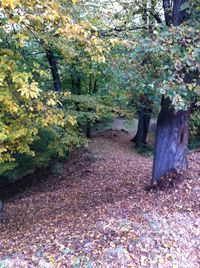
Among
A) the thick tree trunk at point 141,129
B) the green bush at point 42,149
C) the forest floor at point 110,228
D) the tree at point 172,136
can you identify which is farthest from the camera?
the thick tree trunk at point 141,129

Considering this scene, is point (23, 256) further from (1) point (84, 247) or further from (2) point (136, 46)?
(2) point (136, 46)

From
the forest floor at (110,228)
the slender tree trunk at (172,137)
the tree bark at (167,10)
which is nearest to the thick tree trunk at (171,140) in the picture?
the slender tree trunk at (172,137)

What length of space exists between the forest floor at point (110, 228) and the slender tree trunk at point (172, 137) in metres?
0.35

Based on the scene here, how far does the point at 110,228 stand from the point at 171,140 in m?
2.01

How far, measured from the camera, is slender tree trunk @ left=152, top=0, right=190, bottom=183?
5121 millimetres

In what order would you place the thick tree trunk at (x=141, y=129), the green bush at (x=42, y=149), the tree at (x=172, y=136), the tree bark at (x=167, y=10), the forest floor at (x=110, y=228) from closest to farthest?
1. the forest floor at (x=110, y=228)
2. the tree at (x=172, y=136)
3. the tree bark at (x=167, y=10)
4. the green bush at (x=42, y=149)
5. the thick tree trunk at (x=141, y=129)

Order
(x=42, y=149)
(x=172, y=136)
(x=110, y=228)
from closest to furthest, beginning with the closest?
(x=110, y=228)
(x=172, y=136)
(x=42, y=149)

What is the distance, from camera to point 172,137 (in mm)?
5152

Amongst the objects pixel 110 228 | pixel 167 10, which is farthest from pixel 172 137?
pixel 167 10

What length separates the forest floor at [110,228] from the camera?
133 inches

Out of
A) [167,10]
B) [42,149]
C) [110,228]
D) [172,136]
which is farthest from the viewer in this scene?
[42,149]

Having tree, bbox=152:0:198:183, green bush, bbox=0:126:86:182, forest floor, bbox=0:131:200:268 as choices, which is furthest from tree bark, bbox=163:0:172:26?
green bush, bbox=0:126:86:182

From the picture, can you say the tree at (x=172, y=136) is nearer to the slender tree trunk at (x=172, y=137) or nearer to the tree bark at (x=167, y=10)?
the slender tree trunk at (x=172, y=137)

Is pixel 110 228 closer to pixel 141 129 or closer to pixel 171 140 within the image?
pixel 171 140
